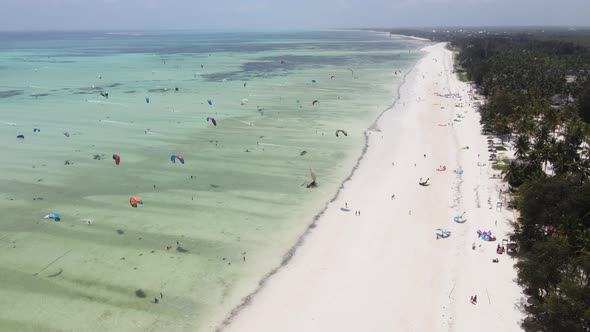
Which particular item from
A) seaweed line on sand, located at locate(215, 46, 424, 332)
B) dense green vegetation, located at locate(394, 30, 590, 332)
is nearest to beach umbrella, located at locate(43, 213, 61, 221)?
seaweed line on sand, located at locate(215, 46, 424, 332)

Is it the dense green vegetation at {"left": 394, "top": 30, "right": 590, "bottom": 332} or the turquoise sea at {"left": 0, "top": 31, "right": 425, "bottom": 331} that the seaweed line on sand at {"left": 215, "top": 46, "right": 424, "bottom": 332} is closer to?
the turquoise sea at {"left": 0, "top": 31, "right": 425, "bottom": 331}

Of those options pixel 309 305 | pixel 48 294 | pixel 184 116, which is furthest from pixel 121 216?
pixel 184 116

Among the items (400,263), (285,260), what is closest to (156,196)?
(285,260)

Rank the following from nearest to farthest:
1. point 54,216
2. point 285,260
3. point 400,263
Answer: point 400,263, point 285,260, point 54,216

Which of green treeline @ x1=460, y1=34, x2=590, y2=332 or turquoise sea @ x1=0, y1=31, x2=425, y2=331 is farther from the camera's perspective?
turquoise sea @ x1=0, y1=31, x2=425, y2=331

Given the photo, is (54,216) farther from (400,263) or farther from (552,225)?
(552,225)

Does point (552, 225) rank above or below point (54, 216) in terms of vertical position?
above

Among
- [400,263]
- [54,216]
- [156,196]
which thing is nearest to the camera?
[400,263]
